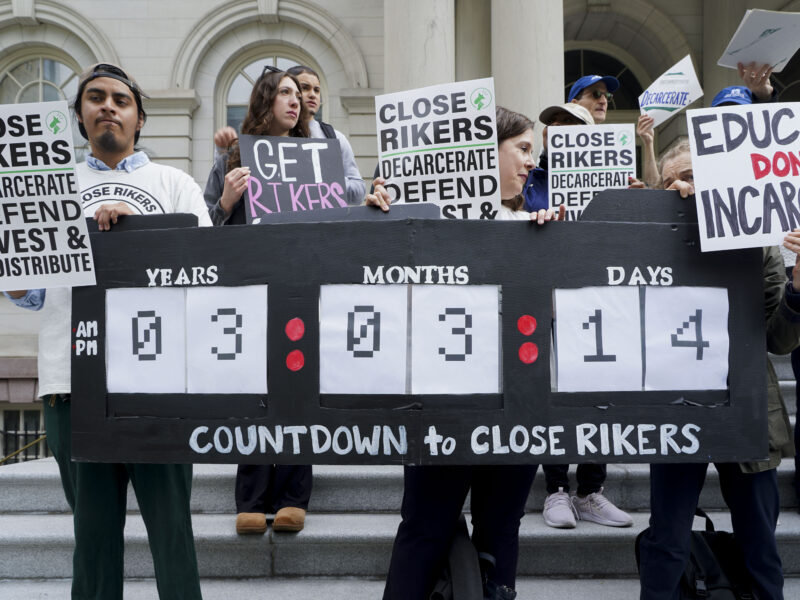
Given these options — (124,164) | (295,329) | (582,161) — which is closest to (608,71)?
(582,161)

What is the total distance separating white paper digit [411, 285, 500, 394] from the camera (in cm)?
217

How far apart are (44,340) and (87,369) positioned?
38cm

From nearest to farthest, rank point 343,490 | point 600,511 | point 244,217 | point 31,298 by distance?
point 31,298 < point 244,217 < point 600,511 < point 343,490

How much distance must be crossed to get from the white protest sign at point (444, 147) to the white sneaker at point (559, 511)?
1854mm

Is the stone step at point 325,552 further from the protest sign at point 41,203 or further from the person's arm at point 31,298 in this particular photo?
the protest sign at point 41,203

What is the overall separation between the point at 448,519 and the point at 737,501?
42.1 inches

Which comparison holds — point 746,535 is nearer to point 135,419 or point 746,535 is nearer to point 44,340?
point 135,419

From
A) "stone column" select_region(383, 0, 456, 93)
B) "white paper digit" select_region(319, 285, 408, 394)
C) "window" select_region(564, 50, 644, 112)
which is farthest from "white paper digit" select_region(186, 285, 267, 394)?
"window" select_region(564, 50, 644, 112)

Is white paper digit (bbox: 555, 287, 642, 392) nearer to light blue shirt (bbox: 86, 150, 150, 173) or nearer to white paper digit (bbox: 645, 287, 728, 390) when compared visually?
white paper digit (bbox: 645, 287, 728, 390)

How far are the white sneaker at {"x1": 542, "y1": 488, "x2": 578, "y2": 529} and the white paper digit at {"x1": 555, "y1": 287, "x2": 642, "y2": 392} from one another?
1.81m

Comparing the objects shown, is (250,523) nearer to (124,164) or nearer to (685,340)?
(124,164)

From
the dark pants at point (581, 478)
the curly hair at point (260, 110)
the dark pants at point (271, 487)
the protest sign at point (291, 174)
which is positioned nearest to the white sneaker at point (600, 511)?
the dark pants at point (581, 478)

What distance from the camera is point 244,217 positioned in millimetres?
3518

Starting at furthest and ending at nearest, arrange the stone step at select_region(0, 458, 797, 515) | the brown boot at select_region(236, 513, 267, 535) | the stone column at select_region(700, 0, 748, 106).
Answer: the stone column at select_region(700, 0, 748, 106) → the stone step at select_region(0, 458, 797, 515) → the brown boot at select_region(236, 513, 267, 535)
